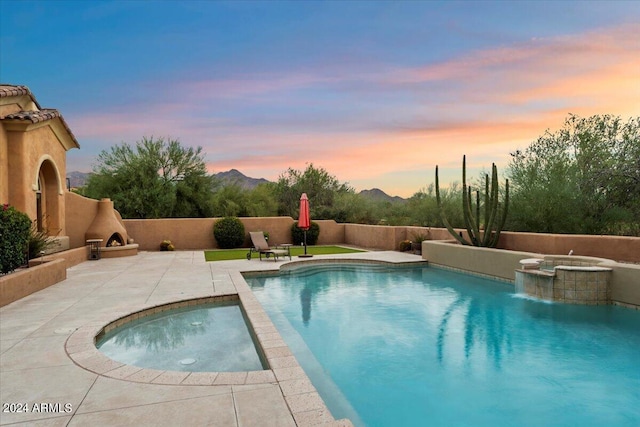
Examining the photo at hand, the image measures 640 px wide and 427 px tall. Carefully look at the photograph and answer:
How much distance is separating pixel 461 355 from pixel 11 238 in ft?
29.3

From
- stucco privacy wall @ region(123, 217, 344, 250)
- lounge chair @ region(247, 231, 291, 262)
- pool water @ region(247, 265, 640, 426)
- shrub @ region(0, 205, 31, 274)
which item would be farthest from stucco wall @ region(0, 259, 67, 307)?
stucco privacy wall @ region(123, 217, 344, 250)

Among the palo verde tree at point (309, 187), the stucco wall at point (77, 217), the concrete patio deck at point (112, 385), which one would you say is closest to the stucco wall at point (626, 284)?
the concrete patio deck at point (112, 385)

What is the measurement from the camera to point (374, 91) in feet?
57.4

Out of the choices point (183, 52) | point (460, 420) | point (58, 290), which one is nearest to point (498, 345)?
point (460, 420)

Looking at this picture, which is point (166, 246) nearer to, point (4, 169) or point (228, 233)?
point (228, 233)

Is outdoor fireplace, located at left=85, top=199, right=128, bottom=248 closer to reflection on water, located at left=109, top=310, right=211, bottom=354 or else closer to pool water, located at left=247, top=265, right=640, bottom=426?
pool water, located at left=247, top=265, right=640, bottom=426

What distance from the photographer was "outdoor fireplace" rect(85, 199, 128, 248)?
15.5 metres

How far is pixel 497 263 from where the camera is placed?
1151 centimetres

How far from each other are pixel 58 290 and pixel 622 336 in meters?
10.8

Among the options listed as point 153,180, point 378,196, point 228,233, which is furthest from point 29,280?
point 378,196

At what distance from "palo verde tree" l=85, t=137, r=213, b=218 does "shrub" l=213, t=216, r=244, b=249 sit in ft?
25.2

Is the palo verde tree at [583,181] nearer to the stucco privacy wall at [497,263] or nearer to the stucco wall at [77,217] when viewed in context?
the stucco privacy wall at [497,263]

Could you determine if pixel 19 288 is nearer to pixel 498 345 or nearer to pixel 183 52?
pixel 498 345

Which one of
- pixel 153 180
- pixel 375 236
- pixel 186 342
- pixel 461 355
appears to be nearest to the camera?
pixel 461 355
